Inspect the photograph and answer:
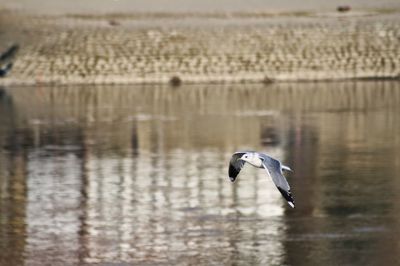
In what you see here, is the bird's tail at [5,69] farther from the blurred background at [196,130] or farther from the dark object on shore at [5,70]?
the blurred background at [196,130]

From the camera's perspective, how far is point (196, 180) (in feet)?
120

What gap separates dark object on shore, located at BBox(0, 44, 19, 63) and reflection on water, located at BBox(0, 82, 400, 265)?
9.30m

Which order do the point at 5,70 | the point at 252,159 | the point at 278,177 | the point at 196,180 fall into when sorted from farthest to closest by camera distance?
the point at 5,70, the point at 196,180, the point at 252,159, the point at 278,177

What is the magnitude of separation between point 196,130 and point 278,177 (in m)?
25.8

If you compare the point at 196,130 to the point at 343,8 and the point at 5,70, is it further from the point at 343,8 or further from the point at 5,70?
the point at 343,8

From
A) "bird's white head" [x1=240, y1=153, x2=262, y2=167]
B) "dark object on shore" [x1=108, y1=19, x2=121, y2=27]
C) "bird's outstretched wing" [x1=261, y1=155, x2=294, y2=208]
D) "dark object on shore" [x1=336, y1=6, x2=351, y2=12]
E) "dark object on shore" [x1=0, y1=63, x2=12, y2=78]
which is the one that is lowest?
"dark object on shore" [x1=0, y1=63, x2=12, y2=78]

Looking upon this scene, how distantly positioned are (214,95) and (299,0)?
56.8 ft

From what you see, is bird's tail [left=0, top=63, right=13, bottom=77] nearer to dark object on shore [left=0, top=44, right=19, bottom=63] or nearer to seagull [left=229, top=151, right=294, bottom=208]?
dark object on shore [left=0, top=44, right=19, bottom=63]

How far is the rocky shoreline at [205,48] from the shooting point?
68812 mm

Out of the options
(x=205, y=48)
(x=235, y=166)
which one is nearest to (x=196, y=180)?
(x=235, y=166)

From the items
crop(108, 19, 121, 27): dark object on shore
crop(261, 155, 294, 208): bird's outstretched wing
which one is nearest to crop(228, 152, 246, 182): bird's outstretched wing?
crop(261, 155, 294, 208): bird's outstretched wing

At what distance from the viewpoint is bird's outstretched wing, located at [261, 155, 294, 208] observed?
72.2ft

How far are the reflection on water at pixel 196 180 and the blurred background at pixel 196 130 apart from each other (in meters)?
0.08

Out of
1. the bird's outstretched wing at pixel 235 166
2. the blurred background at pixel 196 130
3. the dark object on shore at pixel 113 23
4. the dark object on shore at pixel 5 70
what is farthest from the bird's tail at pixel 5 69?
the bird's outstretched wing at pixel 235 166
